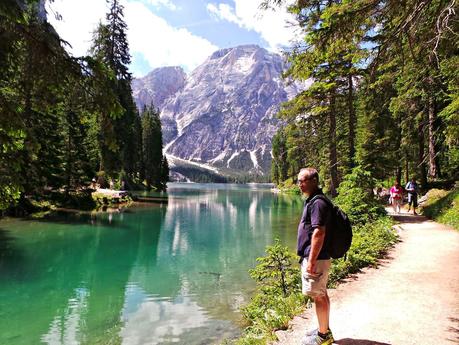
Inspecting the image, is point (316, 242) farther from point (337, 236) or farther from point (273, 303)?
point (273, 303)

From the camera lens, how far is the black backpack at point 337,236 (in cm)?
516

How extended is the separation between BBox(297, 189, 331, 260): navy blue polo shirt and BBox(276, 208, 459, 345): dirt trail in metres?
1.65

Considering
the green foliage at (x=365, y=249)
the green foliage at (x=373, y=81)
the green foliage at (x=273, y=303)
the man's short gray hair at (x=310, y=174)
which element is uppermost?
the green foliage at (x=373, y=81)

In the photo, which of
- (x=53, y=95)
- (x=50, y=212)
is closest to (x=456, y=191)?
(x=53, y=95)

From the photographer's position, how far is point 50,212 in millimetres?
31078

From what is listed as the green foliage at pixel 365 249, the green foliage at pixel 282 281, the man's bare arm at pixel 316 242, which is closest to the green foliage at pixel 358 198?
the green foliage at pixel 365 249

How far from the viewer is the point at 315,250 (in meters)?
5.02

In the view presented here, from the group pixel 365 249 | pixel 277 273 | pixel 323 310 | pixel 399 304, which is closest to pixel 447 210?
pixel 365 249

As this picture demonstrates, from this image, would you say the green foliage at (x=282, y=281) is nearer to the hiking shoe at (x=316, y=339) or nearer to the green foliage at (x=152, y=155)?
the hiking shoe at (x=316, y=339)

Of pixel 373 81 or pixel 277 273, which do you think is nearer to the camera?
pixel 373 81

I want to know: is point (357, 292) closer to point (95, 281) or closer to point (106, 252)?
point (95, 281)

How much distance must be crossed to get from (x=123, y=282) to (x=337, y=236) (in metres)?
10.4

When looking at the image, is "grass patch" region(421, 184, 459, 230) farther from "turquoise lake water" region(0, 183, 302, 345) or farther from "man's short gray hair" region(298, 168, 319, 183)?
"man's short gray hair" region(298, 168, 319, 183)

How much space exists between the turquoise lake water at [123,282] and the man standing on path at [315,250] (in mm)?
3693
